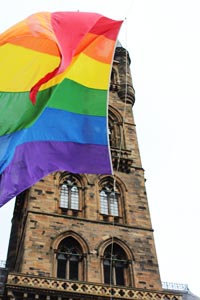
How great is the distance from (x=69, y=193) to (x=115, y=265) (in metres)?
4.92

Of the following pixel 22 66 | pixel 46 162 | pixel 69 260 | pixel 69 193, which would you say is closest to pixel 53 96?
pixel 22 66

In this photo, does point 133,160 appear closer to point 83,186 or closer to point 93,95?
point 83,186

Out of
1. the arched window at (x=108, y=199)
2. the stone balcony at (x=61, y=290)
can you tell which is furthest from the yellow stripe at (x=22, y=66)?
the arched window at (x=108, y=199)

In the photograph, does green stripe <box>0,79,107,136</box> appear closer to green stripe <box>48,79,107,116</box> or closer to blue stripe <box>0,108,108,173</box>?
green stripe <box>48,79,107,116</box>

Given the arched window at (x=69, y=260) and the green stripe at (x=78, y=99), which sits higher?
the arched window at (x=69, y=260)

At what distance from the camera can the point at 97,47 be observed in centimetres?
1504

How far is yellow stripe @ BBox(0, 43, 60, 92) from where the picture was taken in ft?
43.4

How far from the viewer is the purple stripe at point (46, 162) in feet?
37.1

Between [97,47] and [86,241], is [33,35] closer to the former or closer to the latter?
A: [97,47]

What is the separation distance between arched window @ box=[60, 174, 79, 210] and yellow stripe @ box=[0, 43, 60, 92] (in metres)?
12.4

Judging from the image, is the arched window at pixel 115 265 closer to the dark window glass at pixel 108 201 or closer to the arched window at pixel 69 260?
the arched window at pixel 69 260

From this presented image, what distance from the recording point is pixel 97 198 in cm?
2627

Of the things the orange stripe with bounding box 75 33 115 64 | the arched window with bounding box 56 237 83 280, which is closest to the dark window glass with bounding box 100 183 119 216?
the arched window with bounding box 56 237 83 280

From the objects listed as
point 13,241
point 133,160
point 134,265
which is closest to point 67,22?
point 134,265
